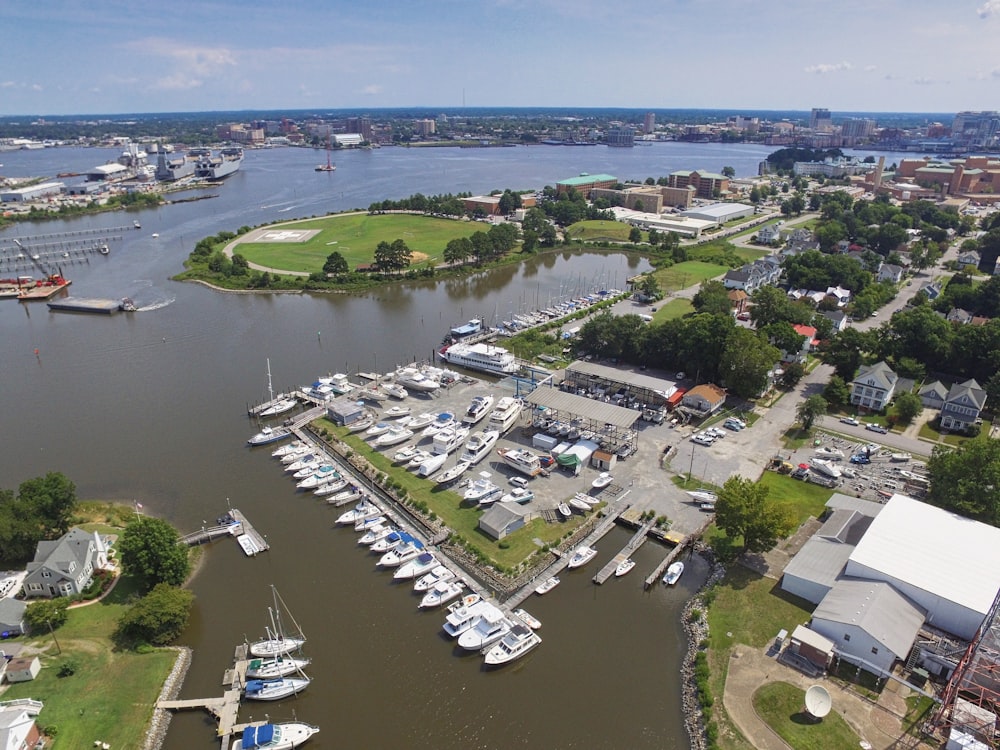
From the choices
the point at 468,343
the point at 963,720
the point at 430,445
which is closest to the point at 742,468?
the point at 963,720

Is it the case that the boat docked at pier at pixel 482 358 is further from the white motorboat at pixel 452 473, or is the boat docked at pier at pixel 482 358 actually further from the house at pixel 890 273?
the house at pixel 890 273

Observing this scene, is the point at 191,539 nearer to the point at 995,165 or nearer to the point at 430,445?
the point at 430,445

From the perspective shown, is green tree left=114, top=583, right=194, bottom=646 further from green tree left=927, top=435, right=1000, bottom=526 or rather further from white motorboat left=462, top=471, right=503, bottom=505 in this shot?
green tree left=927, top=435, right=1000, bottom=526

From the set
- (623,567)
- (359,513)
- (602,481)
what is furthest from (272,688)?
(602,481)

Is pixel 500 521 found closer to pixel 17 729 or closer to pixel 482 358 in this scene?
pixel 17 729

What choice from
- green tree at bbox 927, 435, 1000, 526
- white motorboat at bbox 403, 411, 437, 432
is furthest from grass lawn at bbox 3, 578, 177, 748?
green tree at bbox 927, 435, 1000, 526

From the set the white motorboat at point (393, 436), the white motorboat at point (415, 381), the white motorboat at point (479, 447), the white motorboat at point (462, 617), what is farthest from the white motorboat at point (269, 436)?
the white motorboat at point (462, 617)
